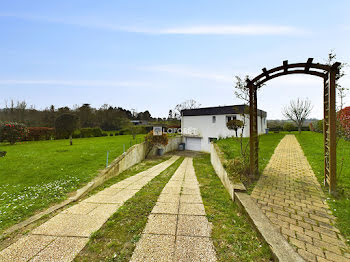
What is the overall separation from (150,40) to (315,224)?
13172 millimetres

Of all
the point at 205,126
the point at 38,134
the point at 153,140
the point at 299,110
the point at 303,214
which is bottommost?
the point at 303,214

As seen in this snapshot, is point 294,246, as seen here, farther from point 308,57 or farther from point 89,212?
point 308,57

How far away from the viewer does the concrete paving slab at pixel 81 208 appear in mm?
3172

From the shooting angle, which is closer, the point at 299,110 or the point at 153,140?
the point at 153,140

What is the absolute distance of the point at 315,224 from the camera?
2590 millimetres

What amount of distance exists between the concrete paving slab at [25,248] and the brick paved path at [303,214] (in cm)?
343

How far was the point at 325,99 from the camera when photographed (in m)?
4.12

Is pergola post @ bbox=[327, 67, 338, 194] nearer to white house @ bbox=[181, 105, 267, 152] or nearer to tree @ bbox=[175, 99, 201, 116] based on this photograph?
white house @ bbox=[181, 105, 267, 152]

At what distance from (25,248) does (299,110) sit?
36.2 metres

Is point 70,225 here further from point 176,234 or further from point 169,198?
point 169,198

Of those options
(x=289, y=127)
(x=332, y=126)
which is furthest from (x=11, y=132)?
(x=289, y=127)

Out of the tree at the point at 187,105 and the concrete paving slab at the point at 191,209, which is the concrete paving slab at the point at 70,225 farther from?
the tree at the point at 187,105

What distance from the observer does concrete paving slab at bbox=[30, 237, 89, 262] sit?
6.44 feet

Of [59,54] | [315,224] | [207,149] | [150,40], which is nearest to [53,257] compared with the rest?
[315,224]
